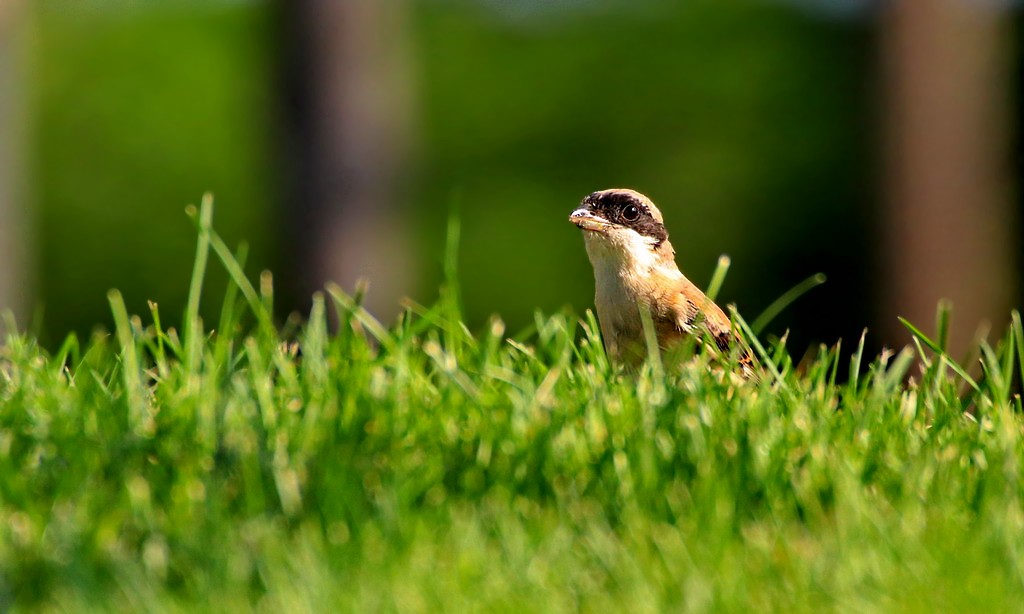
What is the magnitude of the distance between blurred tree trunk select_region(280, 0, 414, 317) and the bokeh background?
1.68ft

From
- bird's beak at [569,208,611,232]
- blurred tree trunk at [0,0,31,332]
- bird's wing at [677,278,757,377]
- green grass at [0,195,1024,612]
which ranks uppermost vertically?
bird's beak at [569,208,611,232]

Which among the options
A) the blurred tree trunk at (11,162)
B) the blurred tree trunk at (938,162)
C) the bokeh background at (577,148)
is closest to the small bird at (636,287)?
the bokeh background at (577,148)

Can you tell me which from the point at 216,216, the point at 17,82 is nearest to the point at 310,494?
the point at 17,82

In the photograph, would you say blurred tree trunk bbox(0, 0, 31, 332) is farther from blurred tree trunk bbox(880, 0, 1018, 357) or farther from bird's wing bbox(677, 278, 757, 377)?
Result: bird's wing bbox(677, 278, 757, 377)

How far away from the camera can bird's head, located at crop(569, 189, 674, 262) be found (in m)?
5.94

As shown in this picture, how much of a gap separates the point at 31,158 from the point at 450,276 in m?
15.4

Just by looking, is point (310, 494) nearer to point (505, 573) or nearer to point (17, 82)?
point (505, 573)

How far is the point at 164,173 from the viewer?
61.4ft

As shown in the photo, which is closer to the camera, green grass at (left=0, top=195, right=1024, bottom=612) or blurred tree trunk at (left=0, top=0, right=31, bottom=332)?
green grass at (left=0, top=195, right=1024, bottom=612)

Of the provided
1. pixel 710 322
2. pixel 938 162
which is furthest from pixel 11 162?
pixel 710 322

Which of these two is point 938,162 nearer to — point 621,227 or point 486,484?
point 621,227

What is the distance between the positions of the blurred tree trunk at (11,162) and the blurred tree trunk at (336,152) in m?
3.44

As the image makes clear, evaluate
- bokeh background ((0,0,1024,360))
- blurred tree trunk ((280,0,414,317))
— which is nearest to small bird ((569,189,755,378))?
blurred tree trunk ((280,0,414,317))

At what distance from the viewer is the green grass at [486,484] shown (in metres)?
3.41
